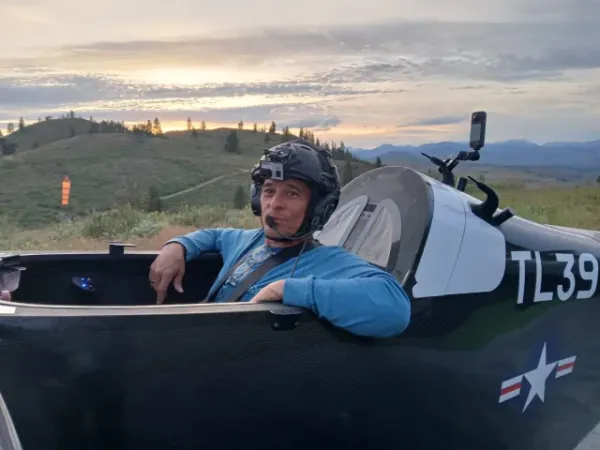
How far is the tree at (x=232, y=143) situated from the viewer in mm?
82312

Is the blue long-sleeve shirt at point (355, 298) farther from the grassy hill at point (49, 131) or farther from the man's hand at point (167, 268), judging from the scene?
the grassy hill at point (49, 131)

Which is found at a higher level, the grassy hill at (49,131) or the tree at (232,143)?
the tree at (232,143)

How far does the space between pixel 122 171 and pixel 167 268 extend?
6434 cm

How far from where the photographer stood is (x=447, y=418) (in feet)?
9.35

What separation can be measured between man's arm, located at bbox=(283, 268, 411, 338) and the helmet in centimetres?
37

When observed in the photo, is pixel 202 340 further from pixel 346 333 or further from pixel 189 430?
pixel 346 333

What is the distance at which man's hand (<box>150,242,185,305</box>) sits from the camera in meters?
3.29

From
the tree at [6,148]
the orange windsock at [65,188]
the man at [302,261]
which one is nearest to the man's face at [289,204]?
the man at [302,261]

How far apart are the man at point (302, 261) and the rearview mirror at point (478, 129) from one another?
117 centimetres

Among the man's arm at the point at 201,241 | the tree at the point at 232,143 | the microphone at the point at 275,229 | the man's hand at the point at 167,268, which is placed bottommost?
the tree at the point at 232,143

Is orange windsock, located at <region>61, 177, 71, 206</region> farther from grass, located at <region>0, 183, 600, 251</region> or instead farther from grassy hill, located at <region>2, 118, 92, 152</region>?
grassy hill, located at <region>2, 118, 92, 152</region>

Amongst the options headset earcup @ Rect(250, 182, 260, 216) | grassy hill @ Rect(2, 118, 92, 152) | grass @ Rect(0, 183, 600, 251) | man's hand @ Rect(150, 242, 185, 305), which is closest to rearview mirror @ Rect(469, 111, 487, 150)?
headset earcup @ Rect(250, 182, 260, 216)

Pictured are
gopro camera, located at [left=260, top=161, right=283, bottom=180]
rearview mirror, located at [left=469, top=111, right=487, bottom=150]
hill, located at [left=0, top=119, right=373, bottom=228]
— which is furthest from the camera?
hill, located at [left=0, top=119, right=373, bottom=228]

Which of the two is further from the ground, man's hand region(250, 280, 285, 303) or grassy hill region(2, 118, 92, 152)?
man's hand region(250, 280, 285, 303)
